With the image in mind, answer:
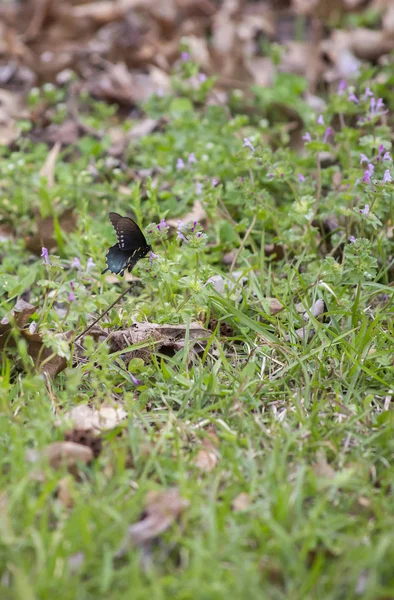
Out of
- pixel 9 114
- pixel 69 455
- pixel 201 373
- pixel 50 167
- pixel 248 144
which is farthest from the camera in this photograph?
pixel 9 114

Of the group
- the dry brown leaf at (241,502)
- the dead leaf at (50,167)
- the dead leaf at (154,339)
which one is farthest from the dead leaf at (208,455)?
the dead leaf at (50,167)

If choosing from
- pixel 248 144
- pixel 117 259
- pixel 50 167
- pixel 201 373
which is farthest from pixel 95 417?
pixel 50 167

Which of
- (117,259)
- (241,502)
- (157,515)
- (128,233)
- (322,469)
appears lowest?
(322,469)

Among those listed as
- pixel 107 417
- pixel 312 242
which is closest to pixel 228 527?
pixel 107 417

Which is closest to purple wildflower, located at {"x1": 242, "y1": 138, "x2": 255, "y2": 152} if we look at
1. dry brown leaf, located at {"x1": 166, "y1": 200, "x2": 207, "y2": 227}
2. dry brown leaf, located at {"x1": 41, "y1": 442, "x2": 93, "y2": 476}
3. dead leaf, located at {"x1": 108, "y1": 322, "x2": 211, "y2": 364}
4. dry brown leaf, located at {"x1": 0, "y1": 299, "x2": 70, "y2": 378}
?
dry brown leaf, located at {"x1": 166, "y1": 200, "x2": 207, "y2": 227}

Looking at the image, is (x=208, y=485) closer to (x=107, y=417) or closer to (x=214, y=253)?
(x=107, y=417)

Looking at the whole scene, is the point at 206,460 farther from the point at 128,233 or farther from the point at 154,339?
the point at 128,233

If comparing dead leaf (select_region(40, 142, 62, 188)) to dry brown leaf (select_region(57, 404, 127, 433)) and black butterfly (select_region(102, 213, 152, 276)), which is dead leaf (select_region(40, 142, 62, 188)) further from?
dry brown leaf (select_region(57, 404, 127, 433))
